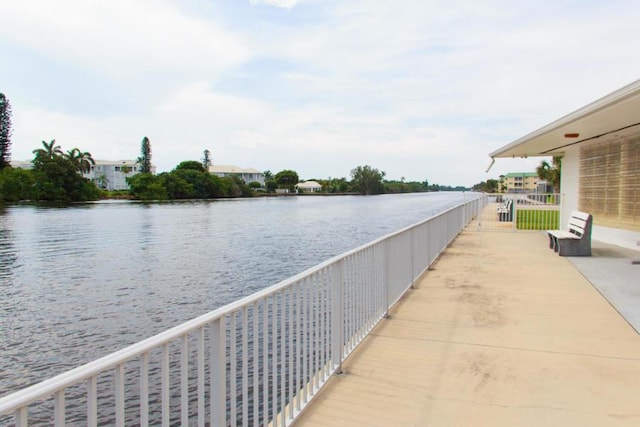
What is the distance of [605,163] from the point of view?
39.6ft

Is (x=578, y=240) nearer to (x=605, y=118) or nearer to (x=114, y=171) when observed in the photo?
(x=605, y=118)

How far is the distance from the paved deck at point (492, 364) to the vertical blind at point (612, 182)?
496 centimetres

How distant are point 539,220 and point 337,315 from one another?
1755cm

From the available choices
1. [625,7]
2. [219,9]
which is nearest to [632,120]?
[625,7]

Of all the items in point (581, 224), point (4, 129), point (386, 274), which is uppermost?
point (4, 129)

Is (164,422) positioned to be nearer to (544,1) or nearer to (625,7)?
(625,7)

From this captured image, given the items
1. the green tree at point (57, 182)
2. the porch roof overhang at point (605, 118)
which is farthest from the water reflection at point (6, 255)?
the green tree at point (57, 182)

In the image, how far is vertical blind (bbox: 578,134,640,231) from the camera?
10.5 meters

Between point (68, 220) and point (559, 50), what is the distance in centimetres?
3892

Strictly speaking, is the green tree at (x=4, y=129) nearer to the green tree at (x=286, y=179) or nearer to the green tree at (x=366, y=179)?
the green tree at (x=286, y=179)

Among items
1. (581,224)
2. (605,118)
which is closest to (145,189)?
(581,224)

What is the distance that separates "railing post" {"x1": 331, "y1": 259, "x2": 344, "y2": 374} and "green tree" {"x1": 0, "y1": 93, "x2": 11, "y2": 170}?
283 ft

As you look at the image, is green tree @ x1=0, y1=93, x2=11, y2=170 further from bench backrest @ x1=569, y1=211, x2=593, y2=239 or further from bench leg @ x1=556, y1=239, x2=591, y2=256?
bench leg @ x1=556, y1=239, x2=591, y2=256

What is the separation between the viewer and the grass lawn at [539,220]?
17766mm
